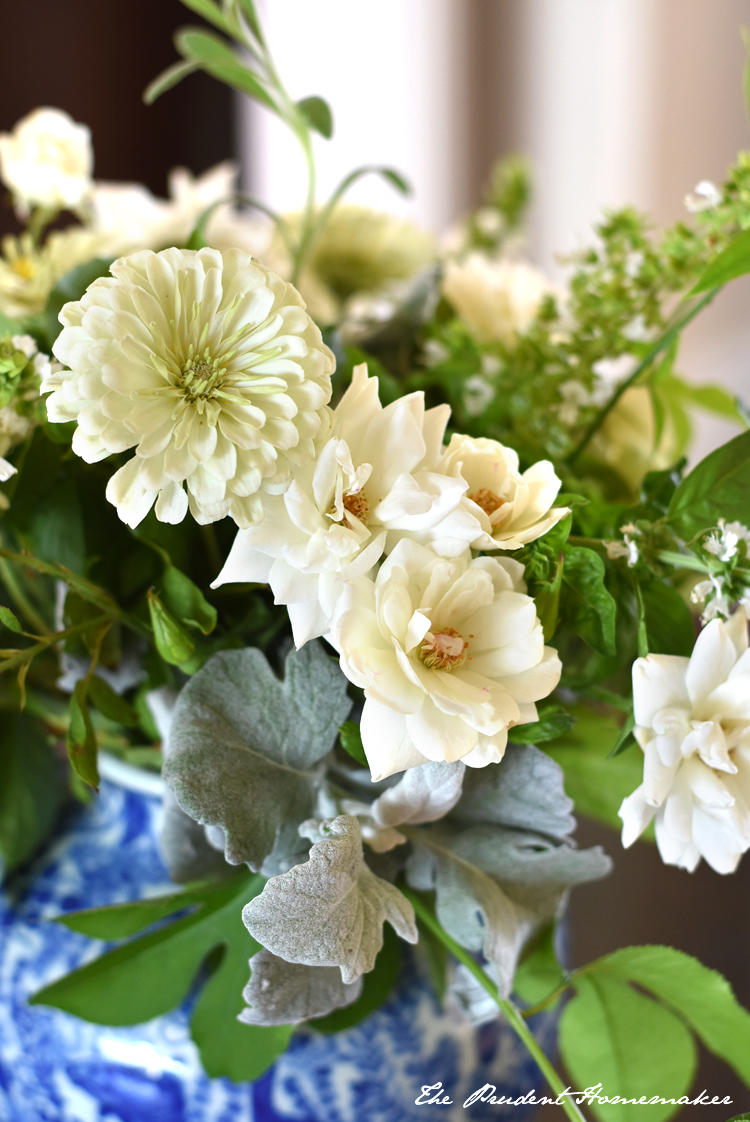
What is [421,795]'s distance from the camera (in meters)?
0.19

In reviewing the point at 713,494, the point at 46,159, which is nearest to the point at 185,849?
the point at 713,494

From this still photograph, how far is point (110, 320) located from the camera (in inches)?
5.8

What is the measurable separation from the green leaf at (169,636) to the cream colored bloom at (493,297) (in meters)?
0.24

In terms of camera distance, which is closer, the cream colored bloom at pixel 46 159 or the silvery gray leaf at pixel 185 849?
the silvery gray leaf at pixel 185 849

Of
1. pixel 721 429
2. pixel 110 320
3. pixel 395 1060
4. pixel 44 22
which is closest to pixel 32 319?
pixel 110 320

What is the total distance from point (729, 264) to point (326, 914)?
6.7 inches

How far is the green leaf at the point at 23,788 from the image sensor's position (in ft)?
0.91

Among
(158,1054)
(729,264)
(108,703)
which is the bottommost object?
(158,1054)

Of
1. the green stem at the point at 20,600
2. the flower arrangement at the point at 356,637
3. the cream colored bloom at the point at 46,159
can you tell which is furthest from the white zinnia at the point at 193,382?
the cream colored bloom at the point at 46,159

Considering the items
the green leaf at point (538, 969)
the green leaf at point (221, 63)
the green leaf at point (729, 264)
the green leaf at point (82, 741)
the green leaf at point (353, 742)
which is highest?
the green leaf at point (221, 63)

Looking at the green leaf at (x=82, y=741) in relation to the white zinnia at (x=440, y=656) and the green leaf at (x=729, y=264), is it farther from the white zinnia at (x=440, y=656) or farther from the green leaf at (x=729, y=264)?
the green leaf at (x=729, y=264)

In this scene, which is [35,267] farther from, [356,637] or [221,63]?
[356,637]

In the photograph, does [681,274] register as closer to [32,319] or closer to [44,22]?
[32,319]

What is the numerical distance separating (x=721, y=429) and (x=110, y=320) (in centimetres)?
119
